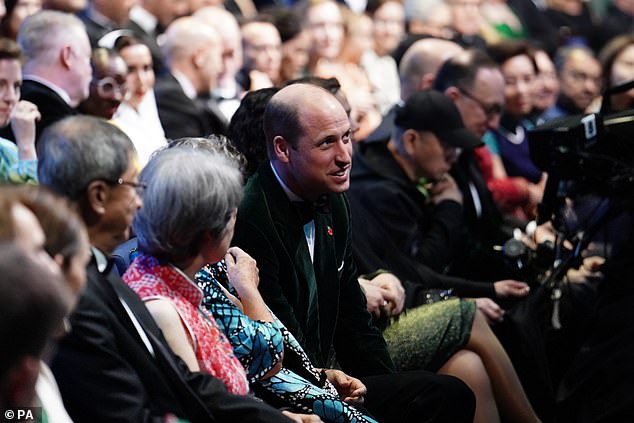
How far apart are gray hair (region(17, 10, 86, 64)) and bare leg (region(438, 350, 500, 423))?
207 cm

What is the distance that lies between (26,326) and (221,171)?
1.23 m

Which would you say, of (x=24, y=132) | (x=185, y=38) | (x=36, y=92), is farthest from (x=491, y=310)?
(x=185, y=38)

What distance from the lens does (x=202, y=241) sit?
115 inches

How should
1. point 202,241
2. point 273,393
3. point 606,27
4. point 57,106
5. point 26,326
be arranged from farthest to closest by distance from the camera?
1. point 606,27
2. point 57,106
3. point 273,393
4. point 202,241
5. point 26,326

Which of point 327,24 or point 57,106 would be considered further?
point 327,24

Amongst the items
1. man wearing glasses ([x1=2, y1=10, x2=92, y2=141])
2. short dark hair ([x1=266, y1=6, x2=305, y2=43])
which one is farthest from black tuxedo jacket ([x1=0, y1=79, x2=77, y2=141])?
short dark hair ([x1=266, y1=6, x2=305, y2=43])

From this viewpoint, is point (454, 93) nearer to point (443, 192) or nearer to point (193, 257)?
point (443, 192)

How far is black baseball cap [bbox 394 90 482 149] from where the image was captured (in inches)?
199

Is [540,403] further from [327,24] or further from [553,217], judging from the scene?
[327,24]

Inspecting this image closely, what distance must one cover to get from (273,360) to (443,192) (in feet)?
7.27

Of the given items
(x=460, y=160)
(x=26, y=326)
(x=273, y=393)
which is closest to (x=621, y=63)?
(x=460, y=160)

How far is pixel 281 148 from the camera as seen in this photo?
375cm

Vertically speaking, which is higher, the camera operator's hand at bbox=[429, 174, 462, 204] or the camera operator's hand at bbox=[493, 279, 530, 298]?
the camera operator's hand at bbox=[429, 174, 462, 204]

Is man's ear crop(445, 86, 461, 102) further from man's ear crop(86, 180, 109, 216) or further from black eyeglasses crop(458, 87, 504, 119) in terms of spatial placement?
man's ear crop(86, 180, 109, 216)
